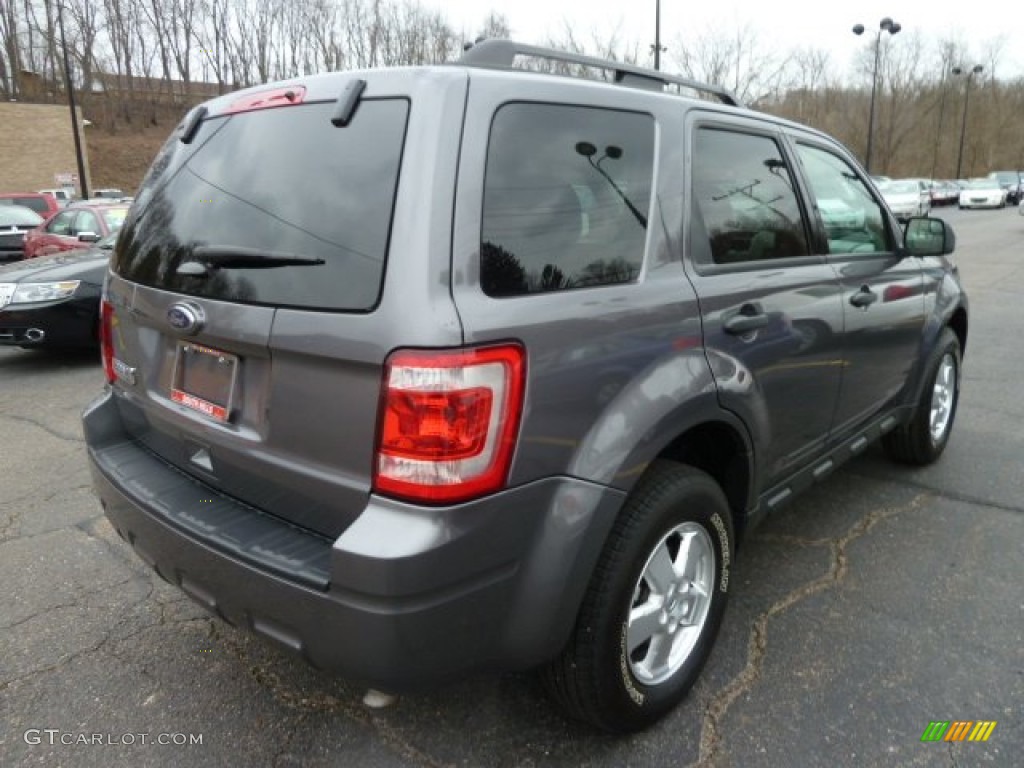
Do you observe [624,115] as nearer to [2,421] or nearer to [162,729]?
[162,729]

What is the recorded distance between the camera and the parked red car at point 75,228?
10.0 m

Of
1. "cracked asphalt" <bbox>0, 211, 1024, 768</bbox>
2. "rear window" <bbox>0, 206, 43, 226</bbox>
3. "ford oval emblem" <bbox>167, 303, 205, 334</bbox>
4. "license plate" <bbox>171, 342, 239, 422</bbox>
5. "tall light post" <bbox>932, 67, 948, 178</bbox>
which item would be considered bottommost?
"cracked asphalt" <bbox>0, 211, 1024, 768</bbox>

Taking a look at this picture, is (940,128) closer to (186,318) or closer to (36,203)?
(36,203)

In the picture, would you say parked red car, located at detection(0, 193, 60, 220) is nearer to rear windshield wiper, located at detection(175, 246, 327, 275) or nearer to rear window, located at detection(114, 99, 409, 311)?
rear window, located at detection(114, 99, 409, 311)

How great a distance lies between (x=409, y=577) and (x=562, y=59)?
1.59m

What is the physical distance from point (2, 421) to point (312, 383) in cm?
486

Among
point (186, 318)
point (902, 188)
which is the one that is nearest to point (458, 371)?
point (186, 318)

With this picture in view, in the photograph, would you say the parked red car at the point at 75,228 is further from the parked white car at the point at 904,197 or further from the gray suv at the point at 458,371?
the parked white car at the point at 904,197

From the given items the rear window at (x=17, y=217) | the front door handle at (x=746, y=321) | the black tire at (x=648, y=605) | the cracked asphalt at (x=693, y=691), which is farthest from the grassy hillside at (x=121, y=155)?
the black tire at (x=648, y=605)

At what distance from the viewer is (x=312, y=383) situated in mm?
1778

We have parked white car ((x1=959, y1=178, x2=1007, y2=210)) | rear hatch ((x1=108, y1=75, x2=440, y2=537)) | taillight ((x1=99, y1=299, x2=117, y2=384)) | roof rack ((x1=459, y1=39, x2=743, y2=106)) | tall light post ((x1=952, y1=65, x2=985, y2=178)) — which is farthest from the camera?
tall light post ((x1=952, y1=65, x2=985, y2=178))

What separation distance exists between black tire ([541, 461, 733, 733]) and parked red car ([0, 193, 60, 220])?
19172mm

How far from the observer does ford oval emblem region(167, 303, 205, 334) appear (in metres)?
1.98

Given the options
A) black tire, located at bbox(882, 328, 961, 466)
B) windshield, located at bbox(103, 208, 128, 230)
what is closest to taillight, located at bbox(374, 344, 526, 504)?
black tire, located at bbox(882, 328, 961, 466)
